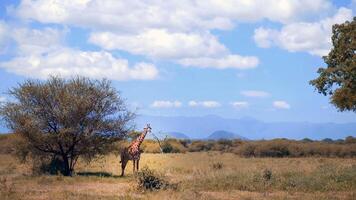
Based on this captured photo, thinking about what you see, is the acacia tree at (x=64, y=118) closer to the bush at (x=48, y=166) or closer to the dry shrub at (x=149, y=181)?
the bush at (x=48, y=166)

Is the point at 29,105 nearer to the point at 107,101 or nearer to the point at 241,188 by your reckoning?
the point at 107,101

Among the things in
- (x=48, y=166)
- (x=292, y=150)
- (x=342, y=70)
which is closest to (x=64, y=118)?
(x=48, y=166)

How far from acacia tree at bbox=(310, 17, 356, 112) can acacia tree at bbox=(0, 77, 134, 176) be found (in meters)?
10.8

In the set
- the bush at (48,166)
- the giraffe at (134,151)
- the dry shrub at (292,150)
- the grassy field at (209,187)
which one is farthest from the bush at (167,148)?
Answer: the grassy field at (209,187)

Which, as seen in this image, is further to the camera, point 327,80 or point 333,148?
point 333,148

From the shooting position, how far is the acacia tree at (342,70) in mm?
24297

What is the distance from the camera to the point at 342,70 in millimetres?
24734

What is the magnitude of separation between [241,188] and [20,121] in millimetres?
12097

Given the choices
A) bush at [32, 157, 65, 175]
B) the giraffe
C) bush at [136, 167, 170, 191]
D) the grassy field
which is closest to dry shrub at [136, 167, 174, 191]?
bush at [136, 167, 170, 191]

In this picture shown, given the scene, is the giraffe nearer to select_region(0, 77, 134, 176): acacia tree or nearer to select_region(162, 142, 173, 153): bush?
select_region(0, 77, 134, 176): acacia tree

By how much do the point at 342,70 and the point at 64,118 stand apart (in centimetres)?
1354

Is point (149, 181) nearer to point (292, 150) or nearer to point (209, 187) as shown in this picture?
point (209, 187)

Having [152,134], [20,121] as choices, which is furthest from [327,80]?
[20,121]

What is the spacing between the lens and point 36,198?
19.2 m
